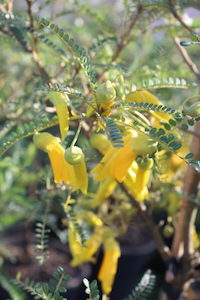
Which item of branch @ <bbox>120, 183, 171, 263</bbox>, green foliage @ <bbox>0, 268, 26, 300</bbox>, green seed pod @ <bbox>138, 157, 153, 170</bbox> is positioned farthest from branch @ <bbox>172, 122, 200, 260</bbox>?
green foliage @ <bbox>0, 268, 26, 300</bbox>

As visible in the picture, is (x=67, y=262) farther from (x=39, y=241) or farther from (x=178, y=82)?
(x=178, y=82)

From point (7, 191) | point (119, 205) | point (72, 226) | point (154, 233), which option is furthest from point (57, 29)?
point (7, 191)

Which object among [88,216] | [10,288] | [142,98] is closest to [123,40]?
→ [142,98]

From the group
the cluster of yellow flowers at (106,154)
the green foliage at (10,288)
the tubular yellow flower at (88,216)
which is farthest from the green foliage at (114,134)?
the green foliage at (10,288)

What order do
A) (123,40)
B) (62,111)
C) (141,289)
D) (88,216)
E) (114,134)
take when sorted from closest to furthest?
1. (114,134)
2. (62,111)
3. (141,289)
4. (123,40)
5. (88,216)

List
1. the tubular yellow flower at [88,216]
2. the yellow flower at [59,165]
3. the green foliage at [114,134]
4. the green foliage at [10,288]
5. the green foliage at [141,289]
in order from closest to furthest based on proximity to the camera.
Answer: the green foliage at [114,134]
the yellow flower at [59,165]
the green foliage at [141,289]
the tubular yellow flower at [88,216]
the green foliage at [10,288]

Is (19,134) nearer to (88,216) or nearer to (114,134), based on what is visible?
(114,134)

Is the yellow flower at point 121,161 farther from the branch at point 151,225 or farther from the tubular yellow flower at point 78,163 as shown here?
the branch at point 151,225

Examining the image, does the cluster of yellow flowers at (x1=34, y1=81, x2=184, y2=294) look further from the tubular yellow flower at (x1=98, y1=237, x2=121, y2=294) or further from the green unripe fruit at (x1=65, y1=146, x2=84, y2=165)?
the tubular yellow flower at (x1=98, y1=237, x2=121, y2=294)
